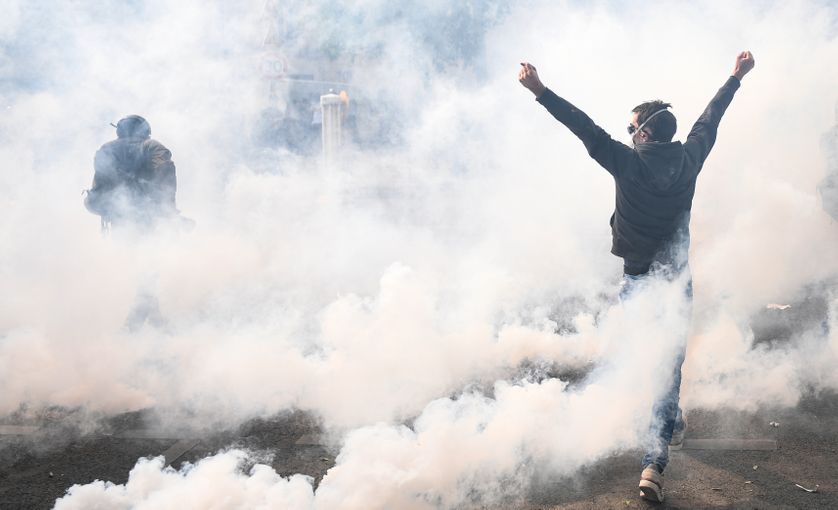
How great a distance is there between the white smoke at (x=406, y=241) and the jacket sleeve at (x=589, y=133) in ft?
2.56

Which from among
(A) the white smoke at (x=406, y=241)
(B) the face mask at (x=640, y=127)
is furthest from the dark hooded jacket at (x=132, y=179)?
(B) the face mask at (x=640, y=127)

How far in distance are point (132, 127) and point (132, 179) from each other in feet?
1.22

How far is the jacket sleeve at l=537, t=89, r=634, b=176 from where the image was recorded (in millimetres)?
3076

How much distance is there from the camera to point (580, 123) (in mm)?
3098

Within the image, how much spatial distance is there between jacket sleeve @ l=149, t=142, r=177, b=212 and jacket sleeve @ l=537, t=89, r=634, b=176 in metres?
3.21

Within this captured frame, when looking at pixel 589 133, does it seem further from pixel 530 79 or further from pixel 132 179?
pixel 132 179

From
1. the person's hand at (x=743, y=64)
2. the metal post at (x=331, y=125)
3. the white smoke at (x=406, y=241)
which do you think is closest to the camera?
the white smoke at (x=406, y=241)

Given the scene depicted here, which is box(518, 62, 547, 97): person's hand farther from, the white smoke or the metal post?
the metal post

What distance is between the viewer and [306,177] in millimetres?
11391

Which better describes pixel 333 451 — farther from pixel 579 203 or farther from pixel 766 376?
pixel 579 203

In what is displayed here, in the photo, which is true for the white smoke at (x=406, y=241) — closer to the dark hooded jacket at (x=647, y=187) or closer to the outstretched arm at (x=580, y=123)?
the dark hooded jacket at (x=647, y=187)

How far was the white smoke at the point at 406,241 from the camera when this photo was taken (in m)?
3.44

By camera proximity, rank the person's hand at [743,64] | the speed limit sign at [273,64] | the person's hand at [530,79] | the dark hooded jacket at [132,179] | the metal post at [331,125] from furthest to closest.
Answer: the metal post at [331,125] < the speed limit sign at [273,64] < the dark hooded jacket at [132,179] < the person's hand at [743,64] < the person's hand at [530,79]

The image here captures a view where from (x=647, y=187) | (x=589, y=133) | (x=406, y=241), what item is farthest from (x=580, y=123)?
(x=406, y=241)
